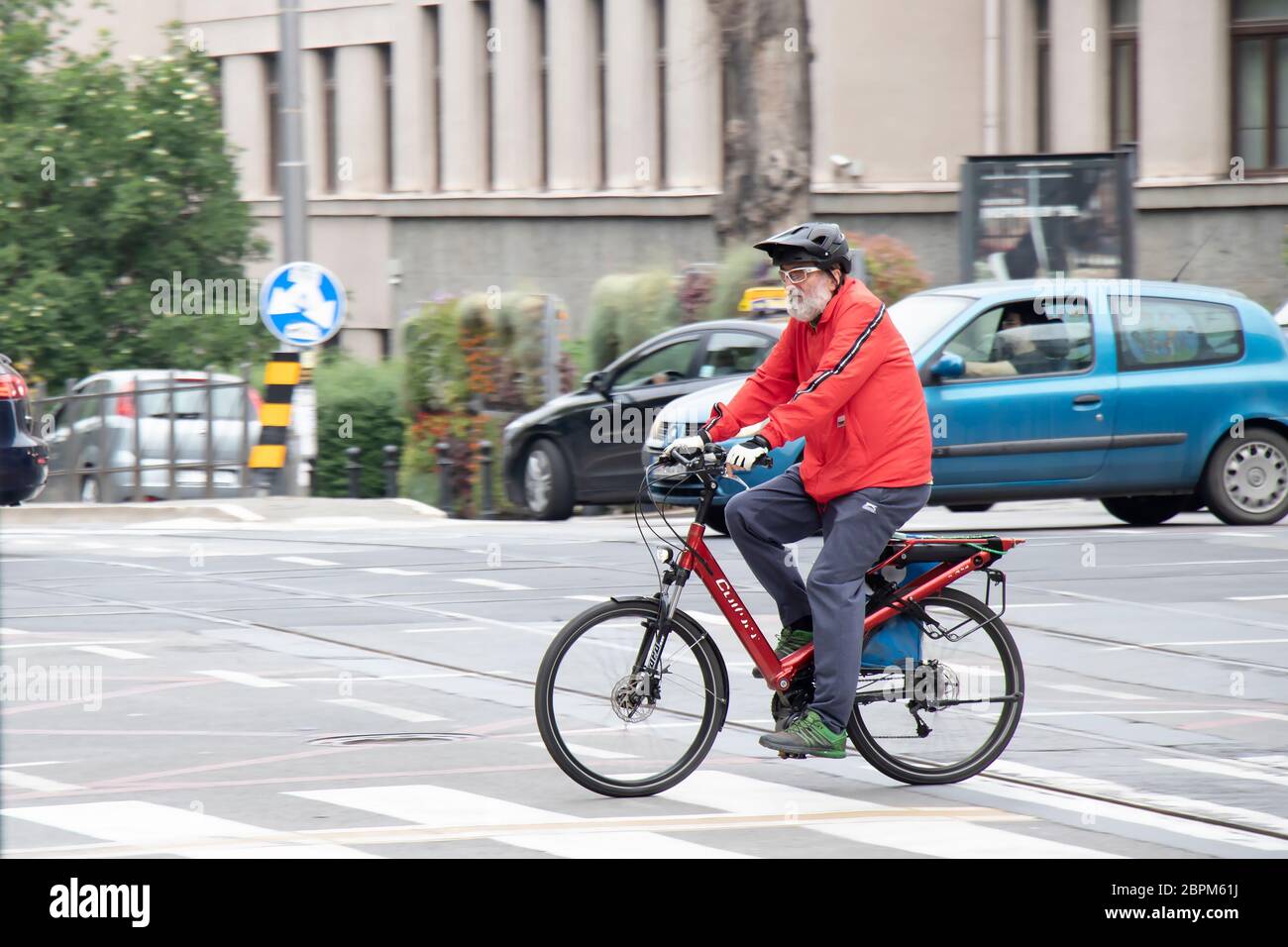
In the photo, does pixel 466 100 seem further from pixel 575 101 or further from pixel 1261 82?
pixel 1261 82

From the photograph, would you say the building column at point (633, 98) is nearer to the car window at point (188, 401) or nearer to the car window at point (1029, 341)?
the car window at point (188, 401)

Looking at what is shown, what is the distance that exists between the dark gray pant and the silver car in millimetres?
14330

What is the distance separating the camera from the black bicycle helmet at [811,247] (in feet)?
22.5

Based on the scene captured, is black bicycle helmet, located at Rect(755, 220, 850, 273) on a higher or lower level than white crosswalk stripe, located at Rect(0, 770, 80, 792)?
higher

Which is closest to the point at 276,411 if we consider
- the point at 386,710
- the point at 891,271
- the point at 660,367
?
the point at 660,367

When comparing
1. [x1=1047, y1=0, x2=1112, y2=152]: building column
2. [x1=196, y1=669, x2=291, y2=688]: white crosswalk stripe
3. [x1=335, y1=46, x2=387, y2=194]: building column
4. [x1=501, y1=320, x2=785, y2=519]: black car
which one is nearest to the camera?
[x1=196, y1=669, x2=291, y2=688]: white crosswalk stripe

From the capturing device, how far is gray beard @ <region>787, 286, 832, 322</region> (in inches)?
273

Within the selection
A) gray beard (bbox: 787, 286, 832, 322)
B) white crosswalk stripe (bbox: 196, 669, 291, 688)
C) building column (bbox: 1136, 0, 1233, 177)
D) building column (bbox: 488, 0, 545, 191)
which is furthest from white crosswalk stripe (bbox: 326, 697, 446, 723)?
building column (bbox: 488, 0, 545, 191)

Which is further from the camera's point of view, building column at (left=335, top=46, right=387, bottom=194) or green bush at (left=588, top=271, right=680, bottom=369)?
building column at (left=335, top=46, right=387, bottom=194)

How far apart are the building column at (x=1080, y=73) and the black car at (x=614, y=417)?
13.3m

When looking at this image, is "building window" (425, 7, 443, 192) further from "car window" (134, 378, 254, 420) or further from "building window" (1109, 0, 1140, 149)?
"car window" (134, 378, 254, 420)

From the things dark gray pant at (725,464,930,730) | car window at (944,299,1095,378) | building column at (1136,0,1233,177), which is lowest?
dark gray pant at (725,464,930,730)

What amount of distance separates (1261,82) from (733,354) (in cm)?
1406

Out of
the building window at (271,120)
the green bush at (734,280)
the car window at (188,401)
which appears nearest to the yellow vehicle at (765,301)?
the green bush at (734,280)
